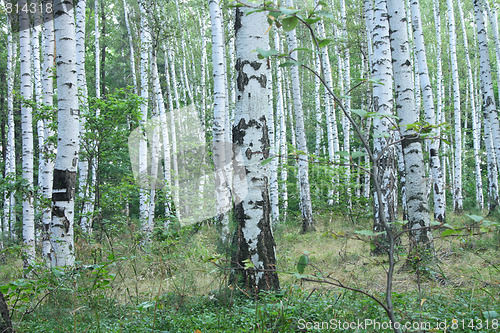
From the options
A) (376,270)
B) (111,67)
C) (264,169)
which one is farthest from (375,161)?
(111,67)

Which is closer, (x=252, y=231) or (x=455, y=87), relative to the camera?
(x=252, y=231)

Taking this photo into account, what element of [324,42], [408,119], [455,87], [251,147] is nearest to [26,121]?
[251,147]

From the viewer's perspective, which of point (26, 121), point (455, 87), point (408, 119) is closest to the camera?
point (408, 119)

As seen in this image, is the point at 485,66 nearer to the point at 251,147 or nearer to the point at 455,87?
the point at 455,87

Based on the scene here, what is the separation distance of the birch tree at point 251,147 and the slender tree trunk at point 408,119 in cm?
215


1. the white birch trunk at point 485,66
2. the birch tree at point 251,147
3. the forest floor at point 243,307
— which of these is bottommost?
the forest floor at point 243,307

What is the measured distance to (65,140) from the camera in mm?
4488

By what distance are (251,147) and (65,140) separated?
258 centimetres

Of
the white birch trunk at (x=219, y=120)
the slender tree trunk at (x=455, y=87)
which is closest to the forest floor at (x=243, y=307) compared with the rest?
the white birch trunk at (x=219, y=120)

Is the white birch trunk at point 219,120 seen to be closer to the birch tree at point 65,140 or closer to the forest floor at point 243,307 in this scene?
the birch tree at point 65,140

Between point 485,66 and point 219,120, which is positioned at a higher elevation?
point 485,66

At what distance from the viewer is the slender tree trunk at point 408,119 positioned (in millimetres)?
4668

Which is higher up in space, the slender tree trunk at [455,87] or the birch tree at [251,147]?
the slender tree trunk at [455,87]

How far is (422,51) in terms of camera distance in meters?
8.34
